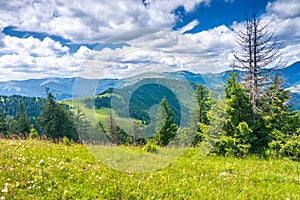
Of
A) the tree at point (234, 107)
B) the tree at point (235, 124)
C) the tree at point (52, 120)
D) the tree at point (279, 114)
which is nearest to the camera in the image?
the tree at point (235, 124)

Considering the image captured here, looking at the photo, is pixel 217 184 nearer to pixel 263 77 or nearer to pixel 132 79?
pixel 132 79

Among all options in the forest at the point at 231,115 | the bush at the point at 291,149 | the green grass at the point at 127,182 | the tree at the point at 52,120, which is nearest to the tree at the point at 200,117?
the forest at the point at 231,115

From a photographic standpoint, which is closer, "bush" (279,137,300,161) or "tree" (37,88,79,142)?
"bush" (279,137,300,161)

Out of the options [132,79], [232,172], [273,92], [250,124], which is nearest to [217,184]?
[232,172]

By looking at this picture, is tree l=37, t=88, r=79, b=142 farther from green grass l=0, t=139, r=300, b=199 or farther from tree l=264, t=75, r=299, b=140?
green grass l=0, t=139, r=300, b=199

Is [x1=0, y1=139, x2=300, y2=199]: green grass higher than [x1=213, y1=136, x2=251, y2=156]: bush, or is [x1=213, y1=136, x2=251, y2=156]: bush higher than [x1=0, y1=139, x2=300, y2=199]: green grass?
[x1=0, y1=139, x2=300, y2=199]: green grass

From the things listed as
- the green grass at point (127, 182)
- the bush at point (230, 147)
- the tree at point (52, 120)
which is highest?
the green grass at point (127, 182)

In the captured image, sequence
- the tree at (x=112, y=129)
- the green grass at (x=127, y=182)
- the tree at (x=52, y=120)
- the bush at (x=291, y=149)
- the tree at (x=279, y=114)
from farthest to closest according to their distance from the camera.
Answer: the tree at (x=52, y=120) → the tree at (x=279, y=114) → the bush at (x=291, y=149) → the tree at (x=112, y=129) → the green grass at (x=127, y=182)

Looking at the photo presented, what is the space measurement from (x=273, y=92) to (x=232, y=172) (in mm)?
12779

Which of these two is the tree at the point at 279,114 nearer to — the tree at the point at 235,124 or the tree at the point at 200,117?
the tree at the point at 235,124

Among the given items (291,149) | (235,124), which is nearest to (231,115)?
(235,124)

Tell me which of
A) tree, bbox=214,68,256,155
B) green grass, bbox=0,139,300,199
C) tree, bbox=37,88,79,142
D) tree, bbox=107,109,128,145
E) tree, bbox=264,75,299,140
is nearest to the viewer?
green grass, bbox=0,139,300,199

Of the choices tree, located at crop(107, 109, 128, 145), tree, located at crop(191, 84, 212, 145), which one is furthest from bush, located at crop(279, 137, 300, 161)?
tree, located at crop(107, 109, 128, 145)

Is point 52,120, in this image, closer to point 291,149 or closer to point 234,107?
point 234,107
